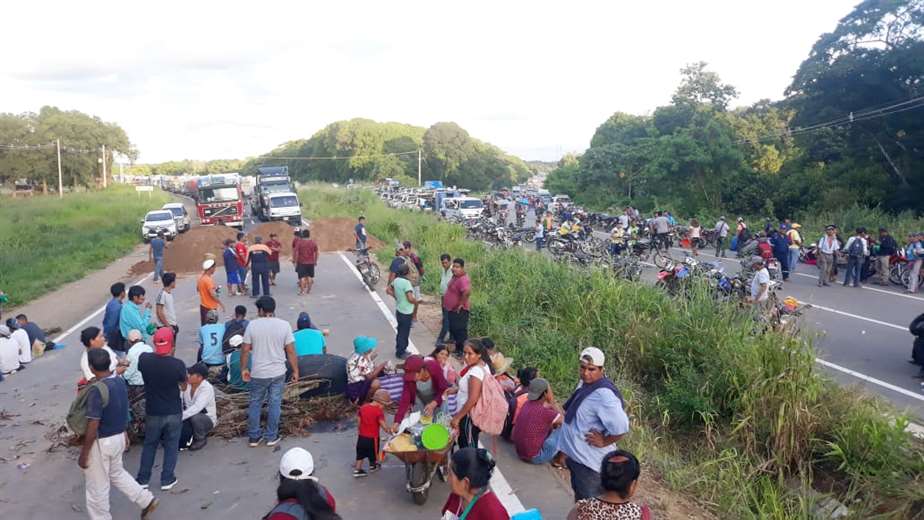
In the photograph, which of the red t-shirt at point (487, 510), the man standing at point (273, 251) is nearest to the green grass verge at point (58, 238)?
the man standing at point (273, 251)

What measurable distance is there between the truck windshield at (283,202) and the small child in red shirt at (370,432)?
94.1 feet

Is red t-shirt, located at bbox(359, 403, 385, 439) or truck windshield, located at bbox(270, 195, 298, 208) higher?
truck windshield, located at bbox(270, 195, 298, 208)

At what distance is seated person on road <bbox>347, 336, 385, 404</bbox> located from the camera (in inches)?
275

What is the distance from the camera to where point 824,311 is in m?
13.4

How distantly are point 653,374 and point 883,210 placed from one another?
24.2m

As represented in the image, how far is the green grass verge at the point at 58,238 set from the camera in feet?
62.0

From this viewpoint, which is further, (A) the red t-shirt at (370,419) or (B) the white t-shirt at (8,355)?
(B) the white t-shirt at (8,355)

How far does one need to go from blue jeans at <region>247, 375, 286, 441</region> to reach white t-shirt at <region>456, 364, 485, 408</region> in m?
2.04

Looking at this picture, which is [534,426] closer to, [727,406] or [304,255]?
[727,406]

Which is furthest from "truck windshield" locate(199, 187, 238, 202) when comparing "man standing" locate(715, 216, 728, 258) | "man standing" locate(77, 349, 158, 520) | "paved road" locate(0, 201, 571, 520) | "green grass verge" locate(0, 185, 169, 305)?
"man standing" locate(77, 349, 158, 520)

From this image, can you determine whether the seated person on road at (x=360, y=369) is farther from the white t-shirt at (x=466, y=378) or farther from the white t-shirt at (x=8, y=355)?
the white t-shirt at (x=8, y=355)

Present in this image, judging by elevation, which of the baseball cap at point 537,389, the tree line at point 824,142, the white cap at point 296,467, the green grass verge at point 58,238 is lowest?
the green grass verge at point 58,238

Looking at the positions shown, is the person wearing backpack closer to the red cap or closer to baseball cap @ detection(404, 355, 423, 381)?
baseball cap @ detection(404, 355, 423, 381)

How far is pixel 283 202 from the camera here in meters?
33.4
